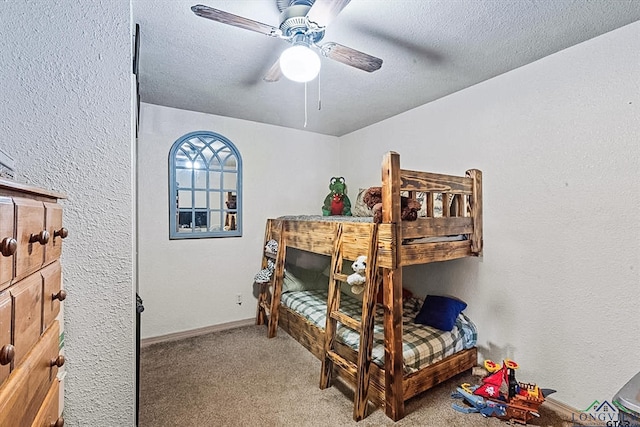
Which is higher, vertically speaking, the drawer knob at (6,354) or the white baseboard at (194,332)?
the drawer knob at (6,354)

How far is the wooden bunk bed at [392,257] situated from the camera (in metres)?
1.84

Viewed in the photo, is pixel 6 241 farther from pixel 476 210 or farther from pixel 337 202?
pixel 337 202

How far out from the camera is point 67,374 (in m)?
1.08

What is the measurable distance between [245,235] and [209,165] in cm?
88

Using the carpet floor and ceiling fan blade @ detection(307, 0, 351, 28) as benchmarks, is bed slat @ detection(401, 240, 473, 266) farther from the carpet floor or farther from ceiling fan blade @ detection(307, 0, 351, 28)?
ceiling fan blade @ detection(307, 0, 351, 28)

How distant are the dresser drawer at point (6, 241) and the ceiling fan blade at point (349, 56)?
1408 mm

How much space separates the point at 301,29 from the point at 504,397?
8.26 ft

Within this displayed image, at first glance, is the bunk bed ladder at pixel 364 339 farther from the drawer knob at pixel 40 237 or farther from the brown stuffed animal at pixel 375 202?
the drawer knob at pixel 40 237

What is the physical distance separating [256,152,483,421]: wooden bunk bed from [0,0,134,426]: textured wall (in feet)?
4.29

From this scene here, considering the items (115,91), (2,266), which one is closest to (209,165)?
(115,91)

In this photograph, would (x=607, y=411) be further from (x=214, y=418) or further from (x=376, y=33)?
(x=376, y=33)

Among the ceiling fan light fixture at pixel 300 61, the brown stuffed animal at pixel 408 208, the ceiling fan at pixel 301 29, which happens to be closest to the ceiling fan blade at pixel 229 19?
the ceiling fan at pixel 301 29

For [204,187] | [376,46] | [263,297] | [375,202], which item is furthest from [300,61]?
[263,297]

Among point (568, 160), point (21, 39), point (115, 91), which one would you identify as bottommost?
point (568, 160)
